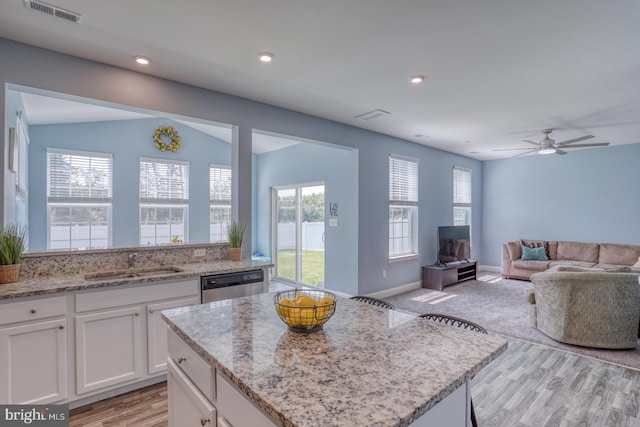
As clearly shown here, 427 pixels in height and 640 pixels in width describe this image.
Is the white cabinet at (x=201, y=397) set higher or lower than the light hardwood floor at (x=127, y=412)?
higher

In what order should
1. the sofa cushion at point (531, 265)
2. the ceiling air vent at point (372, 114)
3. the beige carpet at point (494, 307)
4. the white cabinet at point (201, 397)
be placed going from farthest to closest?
the sofa cushion at point (531, 265), the ceiling air vent at point (372, 114), the beige carpet at point (494, 307), the white cabinet at point (201, 397)

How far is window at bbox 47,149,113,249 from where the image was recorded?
511cm

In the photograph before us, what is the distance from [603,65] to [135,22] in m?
3.88

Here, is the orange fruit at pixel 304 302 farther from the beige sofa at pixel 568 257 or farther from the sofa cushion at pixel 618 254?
the sofa cushion at pixel 618 254

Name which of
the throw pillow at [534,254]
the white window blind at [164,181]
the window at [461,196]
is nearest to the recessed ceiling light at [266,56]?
the white window blind at [164,181]

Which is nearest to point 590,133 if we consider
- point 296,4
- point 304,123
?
point 304,123

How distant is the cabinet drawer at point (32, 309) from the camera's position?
81.2 inches

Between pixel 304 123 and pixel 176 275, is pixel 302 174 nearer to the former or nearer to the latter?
pixel 304 123

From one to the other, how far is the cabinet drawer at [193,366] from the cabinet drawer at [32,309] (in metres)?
1.25

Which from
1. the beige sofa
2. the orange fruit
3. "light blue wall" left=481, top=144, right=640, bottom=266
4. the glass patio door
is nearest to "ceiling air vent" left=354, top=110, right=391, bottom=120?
the glass patio door

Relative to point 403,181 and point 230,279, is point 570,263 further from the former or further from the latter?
point 230,279

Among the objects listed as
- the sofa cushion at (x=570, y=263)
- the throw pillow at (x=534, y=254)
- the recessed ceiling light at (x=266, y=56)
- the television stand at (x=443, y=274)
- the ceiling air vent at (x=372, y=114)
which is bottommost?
the television stand at (x=443, y=274)

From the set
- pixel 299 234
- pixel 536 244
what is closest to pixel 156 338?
pixel 299 234

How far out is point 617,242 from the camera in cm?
641
